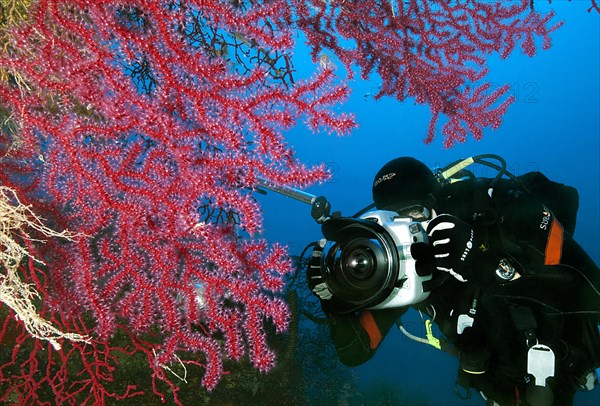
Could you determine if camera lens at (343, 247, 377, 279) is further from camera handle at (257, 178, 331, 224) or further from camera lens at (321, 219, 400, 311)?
camera handle at (257, 178, 331, 224)

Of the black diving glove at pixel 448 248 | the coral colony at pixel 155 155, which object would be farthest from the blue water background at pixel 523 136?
the black diving glove at pixel 448 248

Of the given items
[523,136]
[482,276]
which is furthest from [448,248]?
[523,136]

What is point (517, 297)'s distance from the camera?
2.00 meters

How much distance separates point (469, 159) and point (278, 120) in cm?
126

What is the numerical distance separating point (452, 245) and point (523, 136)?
7473cm

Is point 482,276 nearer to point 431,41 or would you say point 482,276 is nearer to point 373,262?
point 373,262

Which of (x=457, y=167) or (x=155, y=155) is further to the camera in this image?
(x=457, y=167)

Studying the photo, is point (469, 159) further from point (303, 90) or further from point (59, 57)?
point (59, 57)

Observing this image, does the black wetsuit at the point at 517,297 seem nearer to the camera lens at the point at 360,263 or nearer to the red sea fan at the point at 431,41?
the camera lens at the point at 360,263

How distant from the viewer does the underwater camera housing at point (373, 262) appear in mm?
1761

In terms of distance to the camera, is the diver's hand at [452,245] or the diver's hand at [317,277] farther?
the diver's hand at [317,277]

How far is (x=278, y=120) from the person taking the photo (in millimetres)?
2082

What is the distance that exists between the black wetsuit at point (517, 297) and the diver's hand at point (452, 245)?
0.13 metres

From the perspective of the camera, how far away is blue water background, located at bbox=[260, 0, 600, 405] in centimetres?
5362
